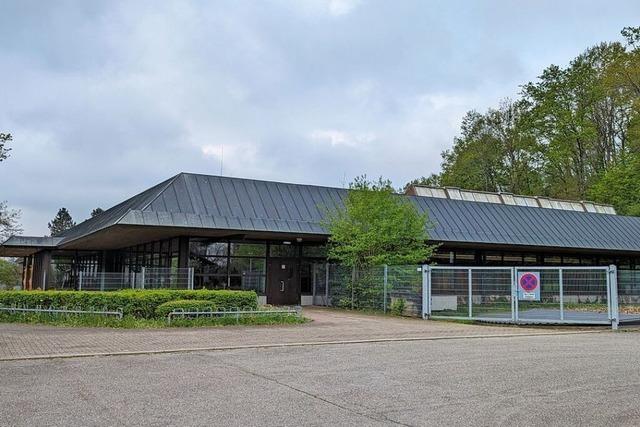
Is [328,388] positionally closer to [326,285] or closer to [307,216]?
[307,216]

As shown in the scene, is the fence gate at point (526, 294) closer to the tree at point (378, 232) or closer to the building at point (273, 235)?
the tree at point (378, 232)

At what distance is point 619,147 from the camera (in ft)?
170

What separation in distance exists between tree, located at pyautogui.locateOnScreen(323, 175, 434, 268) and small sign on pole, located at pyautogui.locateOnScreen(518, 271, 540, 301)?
15.7 ft

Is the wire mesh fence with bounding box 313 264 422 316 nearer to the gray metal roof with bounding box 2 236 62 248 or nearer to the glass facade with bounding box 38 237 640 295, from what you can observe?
the glass facade with bounding box 38 237 640 295

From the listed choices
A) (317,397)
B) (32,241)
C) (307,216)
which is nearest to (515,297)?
(307,216)

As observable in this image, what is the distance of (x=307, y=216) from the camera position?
25.0m

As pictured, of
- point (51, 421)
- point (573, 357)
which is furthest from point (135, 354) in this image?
point (573, 357)

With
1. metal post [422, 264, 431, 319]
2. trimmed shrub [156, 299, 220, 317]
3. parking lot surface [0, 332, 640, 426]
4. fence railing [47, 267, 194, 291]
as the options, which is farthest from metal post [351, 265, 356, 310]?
parking lot surface [0, 332, 640, 426]

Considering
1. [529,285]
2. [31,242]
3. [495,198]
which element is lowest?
Answer: [529,285]

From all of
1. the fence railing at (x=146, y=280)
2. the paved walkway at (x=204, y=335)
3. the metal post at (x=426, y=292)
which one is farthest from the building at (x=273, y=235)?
the paved walkway at (x=204, y=335)

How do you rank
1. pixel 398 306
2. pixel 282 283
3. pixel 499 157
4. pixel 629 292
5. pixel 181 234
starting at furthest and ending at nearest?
pixel 499 157 < pixel 282 283 < pixel 181 234 < pixel 398 306 < pixel 629 292

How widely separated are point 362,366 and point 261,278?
1600 centimetres

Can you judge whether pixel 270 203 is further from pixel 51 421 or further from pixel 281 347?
pixel 51 421

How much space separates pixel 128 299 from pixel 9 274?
47004mm
